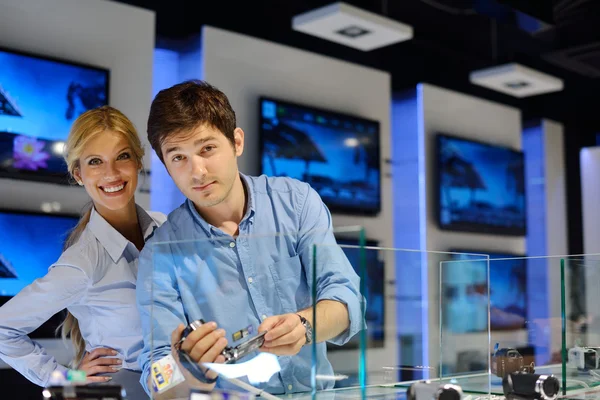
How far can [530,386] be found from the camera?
1468 millimetres

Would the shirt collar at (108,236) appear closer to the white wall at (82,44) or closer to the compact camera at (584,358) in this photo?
the compact camera at (584,358)

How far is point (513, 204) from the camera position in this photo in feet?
23.5

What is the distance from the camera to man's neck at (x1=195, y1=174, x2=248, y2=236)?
167 cm

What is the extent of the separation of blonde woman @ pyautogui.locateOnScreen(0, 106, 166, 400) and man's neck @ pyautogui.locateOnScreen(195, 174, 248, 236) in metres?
0.53

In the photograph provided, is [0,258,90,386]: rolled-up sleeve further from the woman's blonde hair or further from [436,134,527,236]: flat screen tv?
[436,134,527,236]: flat screen tv

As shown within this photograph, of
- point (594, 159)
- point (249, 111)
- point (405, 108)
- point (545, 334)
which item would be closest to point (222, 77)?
point (249, 111)

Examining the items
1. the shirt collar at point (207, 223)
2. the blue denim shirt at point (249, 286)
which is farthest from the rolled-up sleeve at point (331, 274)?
the shirt collar at point (207, 223)

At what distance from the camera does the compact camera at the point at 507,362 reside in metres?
1.70

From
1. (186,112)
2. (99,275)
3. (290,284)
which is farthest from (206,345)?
(99,275)

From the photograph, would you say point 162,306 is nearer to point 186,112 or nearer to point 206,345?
point 206,345

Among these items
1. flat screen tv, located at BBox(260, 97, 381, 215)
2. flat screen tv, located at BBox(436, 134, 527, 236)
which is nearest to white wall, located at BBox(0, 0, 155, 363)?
flat screen tv, located at BBox(260, 97, 381, 215)

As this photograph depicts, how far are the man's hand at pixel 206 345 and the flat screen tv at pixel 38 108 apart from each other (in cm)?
293

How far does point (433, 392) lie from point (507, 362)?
42 centimetres

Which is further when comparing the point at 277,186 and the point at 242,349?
the point at 277,186
